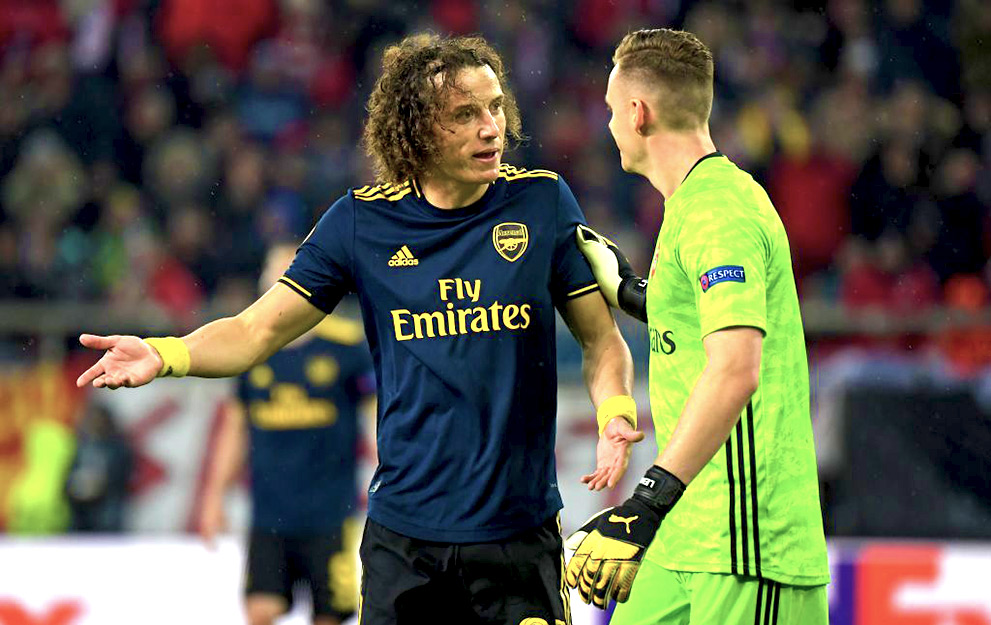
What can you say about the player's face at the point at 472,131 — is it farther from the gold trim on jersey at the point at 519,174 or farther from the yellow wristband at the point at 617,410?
the yellow wristband at the point at 617,410

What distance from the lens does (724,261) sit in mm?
3750

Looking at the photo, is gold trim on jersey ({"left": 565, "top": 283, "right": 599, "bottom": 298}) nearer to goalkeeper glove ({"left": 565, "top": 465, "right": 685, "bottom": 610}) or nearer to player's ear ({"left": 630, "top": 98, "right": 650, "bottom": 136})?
player's ear ({"left": 630, "top": 98, "right": 650, "bottom": 136})

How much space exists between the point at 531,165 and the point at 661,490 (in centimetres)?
837

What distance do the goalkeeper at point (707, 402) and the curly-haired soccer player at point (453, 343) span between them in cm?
22

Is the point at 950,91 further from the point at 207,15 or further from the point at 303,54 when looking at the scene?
the point at 207,15

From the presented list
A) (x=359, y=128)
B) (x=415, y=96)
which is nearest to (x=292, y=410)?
(x=415, y=96)

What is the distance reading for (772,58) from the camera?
→ 12.6 metres

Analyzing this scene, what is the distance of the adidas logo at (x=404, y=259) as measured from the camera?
4332mm

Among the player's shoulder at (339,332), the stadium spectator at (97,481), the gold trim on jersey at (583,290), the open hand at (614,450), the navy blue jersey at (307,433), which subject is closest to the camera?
the open hand at (614,450)

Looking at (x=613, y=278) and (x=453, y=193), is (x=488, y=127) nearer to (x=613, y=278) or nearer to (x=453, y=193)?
(x=453, y=193)

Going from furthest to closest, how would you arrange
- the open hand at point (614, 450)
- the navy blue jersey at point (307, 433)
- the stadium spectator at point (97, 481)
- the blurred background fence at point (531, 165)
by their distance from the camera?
the stadium spectator at point (97, 481) → the blurred background fence at point (531, 165) → the navy blue jersey at point (307, 433) → the open hand at point (614, 450)

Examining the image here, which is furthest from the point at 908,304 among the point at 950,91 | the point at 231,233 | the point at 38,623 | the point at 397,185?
the point at 397,185

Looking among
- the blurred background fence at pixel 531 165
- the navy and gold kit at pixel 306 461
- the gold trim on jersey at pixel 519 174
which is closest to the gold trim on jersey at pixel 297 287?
the gold trim on jersey at pixel 519 174

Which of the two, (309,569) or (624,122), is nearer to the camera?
(624,122)
